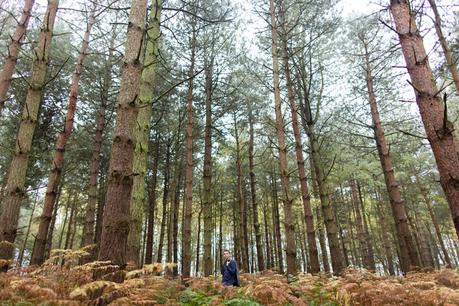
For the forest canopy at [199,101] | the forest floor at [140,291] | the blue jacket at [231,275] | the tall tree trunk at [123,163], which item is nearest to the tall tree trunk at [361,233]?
the forest canopy at [199,101]

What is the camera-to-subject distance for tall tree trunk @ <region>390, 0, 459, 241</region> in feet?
12.0

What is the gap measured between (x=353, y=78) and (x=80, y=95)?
1244 cm

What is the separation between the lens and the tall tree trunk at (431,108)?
12.0 feet

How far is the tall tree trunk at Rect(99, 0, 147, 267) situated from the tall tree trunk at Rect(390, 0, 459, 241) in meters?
3.73

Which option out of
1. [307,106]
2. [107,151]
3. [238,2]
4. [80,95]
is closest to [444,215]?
[307,106]

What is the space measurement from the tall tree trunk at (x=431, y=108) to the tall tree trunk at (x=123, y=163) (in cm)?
373

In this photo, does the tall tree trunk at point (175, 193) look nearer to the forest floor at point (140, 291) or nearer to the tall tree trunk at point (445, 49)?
the forest floor at point (140, 291)

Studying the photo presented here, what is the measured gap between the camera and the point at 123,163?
337cm

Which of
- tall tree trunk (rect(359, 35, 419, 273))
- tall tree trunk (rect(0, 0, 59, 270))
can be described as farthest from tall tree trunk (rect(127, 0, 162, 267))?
tall tree trunk (rect(359, 35, 419, 273))

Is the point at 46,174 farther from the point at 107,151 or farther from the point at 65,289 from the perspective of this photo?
the point at 65,289

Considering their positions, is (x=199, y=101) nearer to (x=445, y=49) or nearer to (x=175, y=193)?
(x=175, y=193)

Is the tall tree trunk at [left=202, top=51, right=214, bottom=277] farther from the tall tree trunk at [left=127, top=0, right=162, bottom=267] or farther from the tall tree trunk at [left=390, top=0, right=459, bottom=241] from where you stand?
the tall tree trunk at [left=390, top=0, right=459, bottom=241]

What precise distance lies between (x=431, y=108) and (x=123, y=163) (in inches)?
167

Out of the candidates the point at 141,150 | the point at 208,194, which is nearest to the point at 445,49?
the point at 208,194
